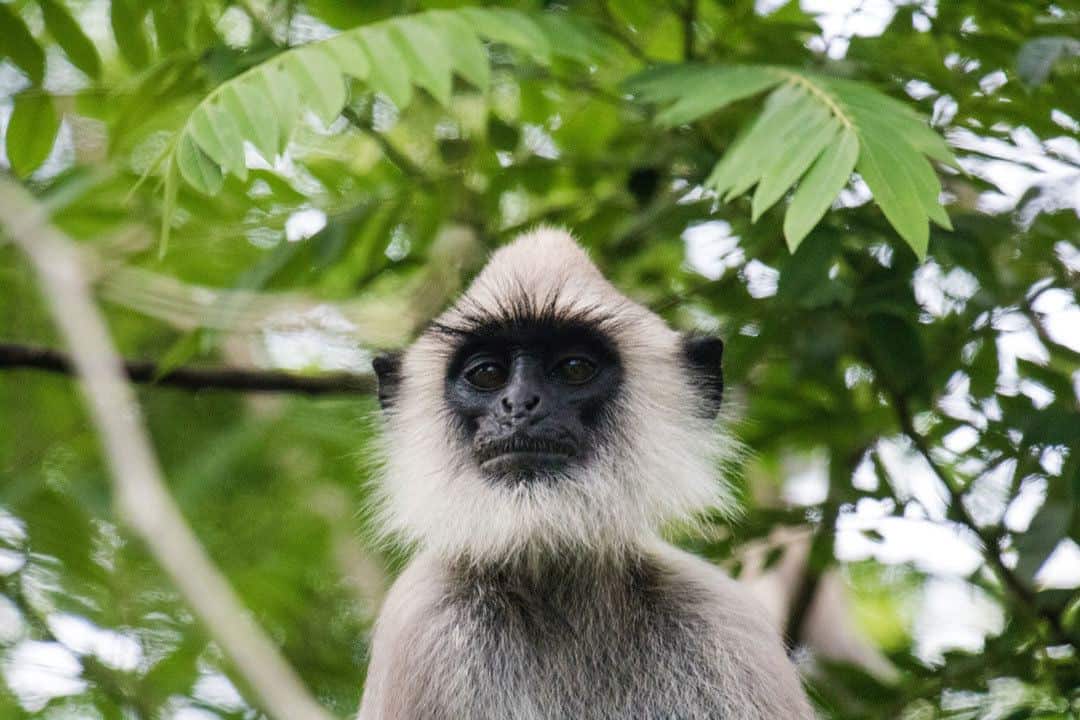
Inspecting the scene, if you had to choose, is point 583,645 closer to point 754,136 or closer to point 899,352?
point 899,352

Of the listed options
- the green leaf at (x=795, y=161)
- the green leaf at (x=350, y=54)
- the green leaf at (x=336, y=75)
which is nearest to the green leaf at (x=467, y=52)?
the green leaf at (x=336, y=75)

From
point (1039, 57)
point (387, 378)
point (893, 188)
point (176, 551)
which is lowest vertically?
point (387, 378)

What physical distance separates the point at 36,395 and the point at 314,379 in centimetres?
134

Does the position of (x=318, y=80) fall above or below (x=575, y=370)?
above

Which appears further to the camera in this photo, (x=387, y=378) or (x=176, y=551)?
(x=387, y=378)

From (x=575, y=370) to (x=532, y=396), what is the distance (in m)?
0.38

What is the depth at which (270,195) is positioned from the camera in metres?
6.68

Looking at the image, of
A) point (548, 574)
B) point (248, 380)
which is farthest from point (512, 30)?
point (248, 380)

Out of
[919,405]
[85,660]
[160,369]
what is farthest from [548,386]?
[85,660]

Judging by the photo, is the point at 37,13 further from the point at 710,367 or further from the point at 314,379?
the point at 710,367

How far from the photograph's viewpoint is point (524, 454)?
509cm

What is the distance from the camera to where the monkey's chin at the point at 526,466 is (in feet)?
16.7

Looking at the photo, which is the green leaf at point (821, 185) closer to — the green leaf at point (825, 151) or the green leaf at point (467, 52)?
the green leaf at point (825, 151)

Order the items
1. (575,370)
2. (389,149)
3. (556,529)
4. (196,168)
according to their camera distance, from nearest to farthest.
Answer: (196,168) → (556,529) → (575,370) → (389,149)
